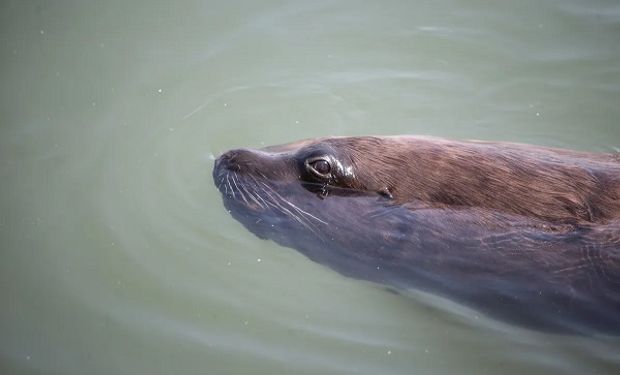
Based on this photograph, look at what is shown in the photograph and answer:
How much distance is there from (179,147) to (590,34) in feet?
12.7

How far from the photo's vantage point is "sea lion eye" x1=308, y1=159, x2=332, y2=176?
3812 mm

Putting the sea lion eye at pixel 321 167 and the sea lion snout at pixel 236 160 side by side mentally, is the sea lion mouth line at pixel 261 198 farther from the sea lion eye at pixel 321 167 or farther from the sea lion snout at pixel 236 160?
the sea lion eye at pixel 321 167

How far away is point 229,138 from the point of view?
5.50 meters

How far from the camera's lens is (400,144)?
3926 millimetres

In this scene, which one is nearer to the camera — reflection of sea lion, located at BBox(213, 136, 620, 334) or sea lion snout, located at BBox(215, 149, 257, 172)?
reflection of sea lion, located at BBox(213, 136, 620, 334)

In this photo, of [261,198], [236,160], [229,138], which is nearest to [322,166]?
[261,198]

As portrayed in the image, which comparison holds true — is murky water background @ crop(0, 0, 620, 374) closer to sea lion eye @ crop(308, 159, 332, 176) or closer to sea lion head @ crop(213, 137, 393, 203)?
sea lion head @ crop(213, 137, 393, 203)

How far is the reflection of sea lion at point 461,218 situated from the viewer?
3.51 meters

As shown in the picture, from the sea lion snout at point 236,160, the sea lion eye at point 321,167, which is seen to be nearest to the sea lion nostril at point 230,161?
the sea lion snout at point 236,160

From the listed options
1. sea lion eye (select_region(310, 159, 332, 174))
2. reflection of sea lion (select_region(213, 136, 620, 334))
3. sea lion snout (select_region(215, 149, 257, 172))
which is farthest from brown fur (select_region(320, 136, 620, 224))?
sea lion snout (select_region(215, 149, 257, 172))

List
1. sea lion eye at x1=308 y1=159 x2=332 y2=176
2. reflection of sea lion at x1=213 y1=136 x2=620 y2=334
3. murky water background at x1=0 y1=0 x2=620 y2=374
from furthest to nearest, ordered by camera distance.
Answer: murky water background at x1=0 y1=0 x2=620 y2=374, sea lion eye at x1=308 y1=159 x2=332 y2=176, reflection of sea lion at x1=213 y1=136 x2=620 y2=334

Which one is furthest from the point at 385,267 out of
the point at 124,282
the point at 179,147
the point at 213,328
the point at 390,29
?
the point at 390,29

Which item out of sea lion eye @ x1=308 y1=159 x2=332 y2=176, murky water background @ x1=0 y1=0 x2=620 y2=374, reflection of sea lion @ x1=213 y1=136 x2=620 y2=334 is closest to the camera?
reflection of sea lion @ x1=213 y1=136 x2=620 y2=334

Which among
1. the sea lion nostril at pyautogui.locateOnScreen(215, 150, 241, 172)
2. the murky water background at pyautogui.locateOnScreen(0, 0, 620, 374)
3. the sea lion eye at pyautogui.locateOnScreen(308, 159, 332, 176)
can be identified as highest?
the sea lion eye at pyautogui.locateOnScreen(308, 159, 332, 176)
